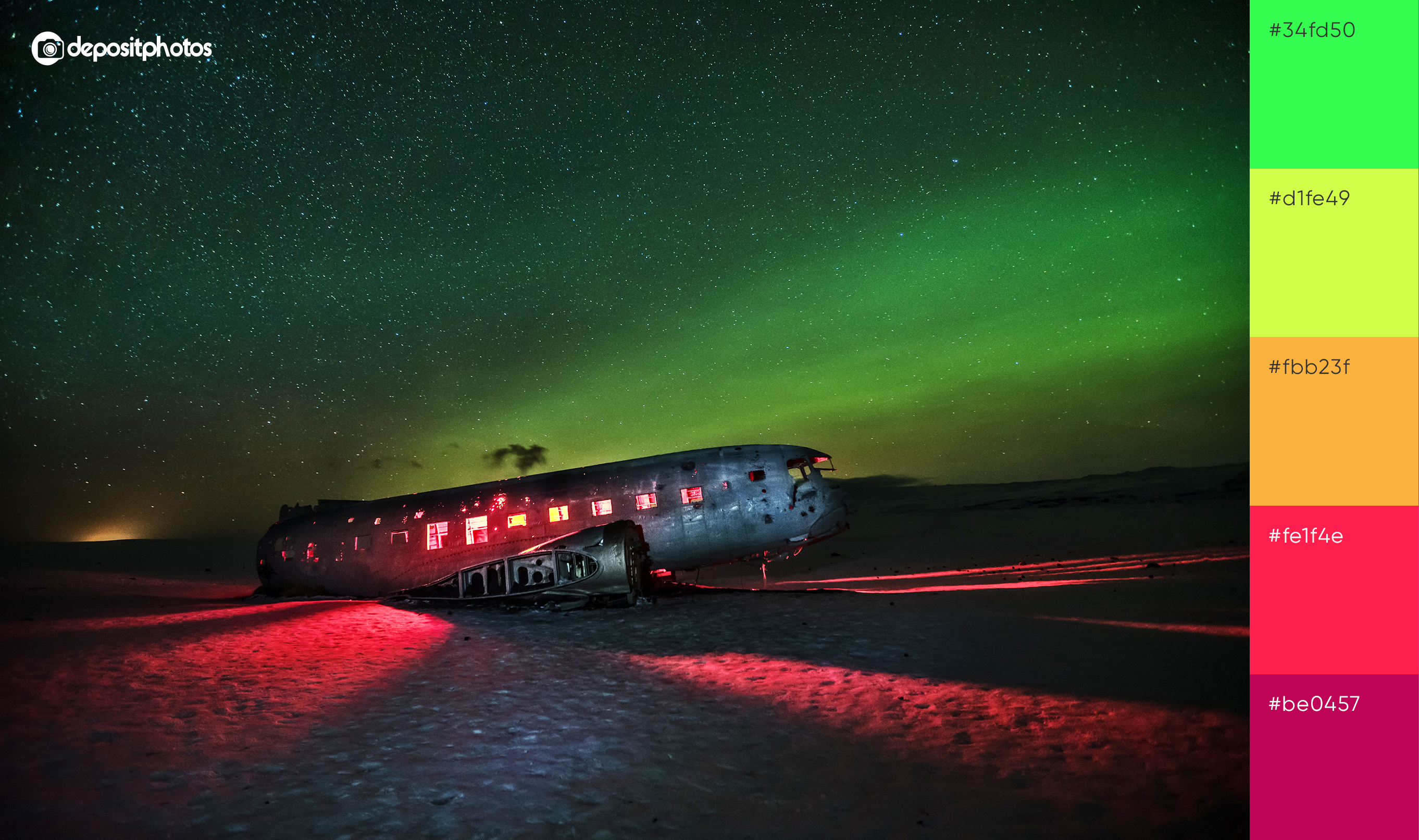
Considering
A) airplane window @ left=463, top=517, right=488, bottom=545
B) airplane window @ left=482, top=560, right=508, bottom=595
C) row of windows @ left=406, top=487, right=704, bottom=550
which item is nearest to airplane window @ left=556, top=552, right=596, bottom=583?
airplane window @ left=482, top=560, right=508, bottom=595

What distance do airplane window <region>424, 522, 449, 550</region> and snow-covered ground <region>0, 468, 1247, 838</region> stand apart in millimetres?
5054

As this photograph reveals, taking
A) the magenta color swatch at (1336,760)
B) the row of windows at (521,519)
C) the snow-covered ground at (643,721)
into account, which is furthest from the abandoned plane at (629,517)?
the magenta color swatch at (1336,760)

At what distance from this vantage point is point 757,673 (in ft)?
39.7

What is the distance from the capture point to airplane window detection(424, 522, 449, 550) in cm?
2511

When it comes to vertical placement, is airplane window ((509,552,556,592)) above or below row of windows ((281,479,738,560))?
below

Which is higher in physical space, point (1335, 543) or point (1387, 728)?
point (1335, 543)

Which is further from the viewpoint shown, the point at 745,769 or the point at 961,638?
the point at 961,638

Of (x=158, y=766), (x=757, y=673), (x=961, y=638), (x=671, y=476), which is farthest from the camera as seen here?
(x=671, y=476)

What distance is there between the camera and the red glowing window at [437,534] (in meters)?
25.1

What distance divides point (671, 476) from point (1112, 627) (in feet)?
49.6

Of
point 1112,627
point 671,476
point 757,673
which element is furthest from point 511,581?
point 1112,627

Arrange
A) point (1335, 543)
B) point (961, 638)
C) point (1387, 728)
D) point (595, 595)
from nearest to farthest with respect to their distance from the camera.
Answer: point (1387, 728), point (1335, 543), point (961, 638), point (595, 595)

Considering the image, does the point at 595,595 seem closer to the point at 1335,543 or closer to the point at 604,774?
the point at 604,774

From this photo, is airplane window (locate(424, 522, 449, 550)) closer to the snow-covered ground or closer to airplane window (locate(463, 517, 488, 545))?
airplane window (locate(463, 517, 488, 545))
